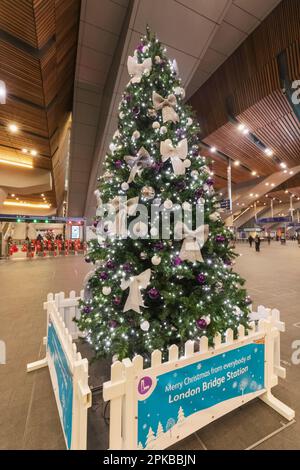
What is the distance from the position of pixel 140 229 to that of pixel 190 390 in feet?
3.75

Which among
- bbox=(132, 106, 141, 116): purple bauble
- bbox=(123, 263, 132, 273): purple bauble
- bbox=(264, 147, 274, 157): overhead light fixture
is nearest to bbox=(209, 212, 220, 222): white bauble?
bbox=(123, 263, 132, 273): purple bauble

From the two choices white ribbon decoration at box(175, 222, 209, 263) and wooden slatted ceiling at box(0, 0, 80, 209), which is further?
wooden slatted ceiling at box(0, 0, 80, 209)

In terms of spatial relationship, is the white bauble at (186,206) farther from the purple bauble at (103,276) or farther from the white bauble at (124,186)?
the purple bauble at (103,276)

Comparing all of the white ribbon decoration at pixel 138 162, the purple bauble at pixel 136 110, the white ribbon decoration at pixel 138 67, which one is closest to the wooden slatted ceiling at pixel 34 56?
the white ribbon decoration at pixel 138 67

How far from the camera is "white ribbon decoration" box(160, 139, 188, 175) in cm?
166

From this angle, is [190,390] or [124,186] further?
[124,186]

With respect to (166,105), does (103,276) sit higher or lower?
lower

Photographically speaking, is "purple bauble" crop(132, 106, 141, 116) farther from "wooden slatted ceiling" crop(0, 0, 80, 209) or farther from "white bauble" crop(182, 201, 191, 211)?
"wooden slatted ceiling" crop(0, 0, 80, 209)

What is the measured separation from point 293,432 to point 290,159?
13.0 m

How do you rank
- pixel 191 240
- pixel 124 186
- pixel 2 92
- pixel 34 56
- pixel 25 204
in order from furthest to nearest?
pixel 25 204 → pixel 2 92 → pixel 34 56 → pixel 124 186 → pixel 191 240

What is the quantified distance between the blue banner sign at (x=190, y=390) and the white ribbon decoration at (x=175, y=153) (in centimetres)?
139

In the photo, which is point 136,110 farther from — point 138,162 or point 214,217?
point 214,217

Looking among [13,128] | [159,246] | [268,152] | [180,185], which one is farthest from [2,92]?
[268,152]

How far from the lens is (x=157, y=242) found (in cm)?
173
